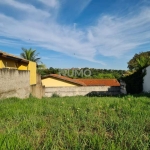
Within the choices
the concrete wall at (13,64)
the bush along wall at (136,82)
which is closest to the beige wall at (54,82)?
the concrete wall at (13,64)

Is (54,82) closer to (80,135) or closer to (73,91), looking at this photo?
(73,91)

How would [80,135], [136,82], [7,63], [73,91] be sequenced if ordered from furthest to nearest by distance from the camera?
[73,91] < [136,82] < [7,63] < [80,135]

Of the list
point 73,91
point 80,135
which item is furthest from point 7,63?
point 73,91

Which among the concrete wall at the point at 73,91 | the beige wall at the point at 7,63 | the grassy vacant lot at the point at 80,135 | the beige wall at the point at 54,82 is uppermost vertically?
the beige wall at the point at 7,63

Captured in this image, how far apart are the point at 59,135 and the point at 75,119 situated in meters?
A: 1.00

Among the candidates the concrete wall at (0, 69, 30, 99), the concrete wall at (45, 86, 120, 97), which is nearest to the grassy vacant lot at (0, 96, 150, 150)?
the concrete wall at (0, 69, 30, 99)

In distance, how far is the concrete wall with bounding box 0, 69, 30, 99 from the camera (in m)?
10.3

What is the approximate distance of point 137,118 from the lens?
405 centimetres

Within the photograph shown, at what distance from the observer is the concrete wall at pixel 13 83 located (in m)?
10.3

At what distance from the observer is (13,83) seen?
476 inches

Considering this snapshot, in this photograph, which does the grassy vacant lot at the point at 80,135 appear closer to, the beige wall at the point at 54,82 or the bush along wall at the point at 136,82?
the bush along wall at the point at 136,82

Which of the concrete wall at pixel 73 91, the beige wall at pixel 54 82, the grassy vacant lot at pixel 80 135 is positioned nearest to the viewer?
the grassy vacant lot at pixel 80 135

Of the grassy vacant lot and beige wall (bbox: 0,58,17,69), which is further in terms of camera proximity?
beige wall (bbox: 0,58,17,69)

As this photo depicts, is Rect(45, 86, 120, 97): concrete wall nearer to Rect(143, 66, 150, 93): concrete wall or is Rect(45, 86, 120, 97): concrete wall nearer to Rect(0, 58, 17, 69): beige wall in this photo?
Rect(143, 66, 150, 93): concrete wall
